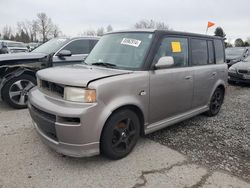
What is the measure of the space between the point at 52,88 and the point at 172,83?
1906mm

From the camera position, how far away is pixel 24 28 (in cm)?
5731

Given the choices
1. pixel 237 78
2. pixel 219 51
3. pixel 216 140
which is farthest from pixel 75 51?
pixel 237 78

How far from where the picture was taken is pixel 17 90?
16.9ft

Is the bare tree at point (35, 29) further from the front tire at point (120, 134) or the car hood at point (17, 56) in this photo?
the front tire at point (120, 134)

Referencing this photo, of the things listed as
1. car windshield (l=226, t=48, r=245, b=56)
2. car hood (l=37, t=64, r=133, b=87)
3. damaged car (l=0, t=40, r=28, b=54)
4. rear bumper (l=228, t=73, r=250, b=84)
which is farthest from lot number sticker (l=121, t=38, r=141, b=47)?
car windshield (l=226, t=48, r=245, b=56)

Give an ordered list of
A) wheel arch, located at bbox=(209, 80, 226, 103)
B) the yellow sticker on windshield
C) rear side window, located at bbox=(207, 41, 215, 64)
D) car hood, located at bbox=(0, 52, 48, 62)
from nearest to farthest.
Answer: the yellow sticker on windshield, rear side window, located at bbox=(207, 41, 215, 64), wheel arch, located at bbox=(209, 80, 226, 103), car hood, located at bbox=(0, 52, 48, 62)

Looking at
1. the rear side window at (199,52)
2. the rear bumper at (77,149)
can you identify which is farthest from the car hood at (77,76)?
the rear side window at (199,52)

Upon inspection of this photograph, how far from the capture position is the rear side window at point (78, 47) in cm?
609

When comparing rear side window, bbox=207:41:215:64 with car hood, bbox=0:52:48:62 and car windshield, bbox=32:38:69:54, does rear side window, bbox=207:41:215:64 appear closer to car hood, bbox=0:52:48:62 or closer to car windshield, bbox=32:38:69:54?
car windshield, bbox=32:38:69:54

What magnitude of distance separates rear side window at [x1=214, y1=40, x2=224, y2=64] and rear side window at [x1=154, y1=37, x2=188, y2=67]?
4.20 feet

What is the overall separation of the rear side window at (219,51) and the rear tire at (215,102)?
2.22 ft

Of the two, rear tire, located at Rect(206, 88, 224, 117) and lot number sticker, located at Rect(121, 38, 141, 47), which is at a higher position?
lot number sticker, located at Rect(121, 38, 141, 47)

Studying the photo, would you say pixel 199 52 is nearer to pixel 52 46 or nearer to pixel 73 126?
pixel 73 126

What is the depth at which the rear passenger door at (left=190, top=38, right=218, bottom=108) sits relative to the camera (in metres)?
4.22
